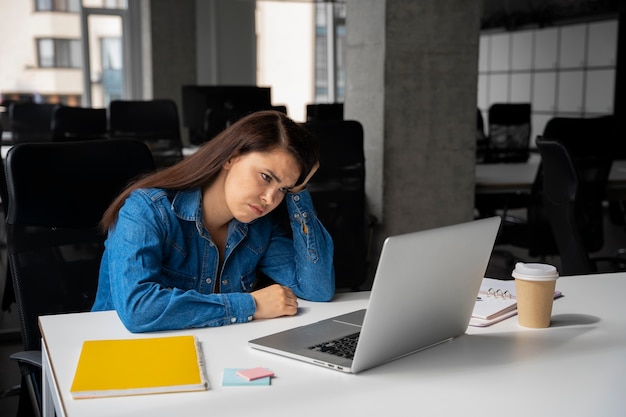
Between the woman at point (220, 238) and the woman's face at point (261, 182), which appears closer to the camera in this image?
the woman at point (220, 238)

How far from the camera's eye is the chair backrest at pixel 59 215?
2.00 meters

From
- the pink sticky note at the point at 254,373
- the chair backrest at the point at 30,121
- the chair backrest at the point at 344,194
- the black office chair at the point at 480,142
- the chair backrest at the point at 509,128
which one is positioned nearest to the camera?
the pink sticky note at the point at 254,373

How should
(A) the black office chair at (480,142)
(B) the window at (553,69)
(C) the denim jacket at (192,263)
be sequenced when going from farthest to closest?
(B) the window at (553,69) → (A) the black office chair at (480,142) → (C) the denim jacket at (192,263)

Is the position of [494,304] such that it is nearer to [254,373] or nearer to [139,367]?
[254,373]

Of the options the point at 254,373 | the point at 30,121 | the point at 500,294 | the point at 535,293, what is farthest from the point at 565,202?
the point at 30,121

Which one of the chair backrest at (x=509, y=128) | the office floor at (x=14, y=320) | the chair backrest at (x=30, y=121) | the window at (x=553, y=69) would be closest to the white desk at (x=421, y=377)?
the office floor at (x=14, y=320)

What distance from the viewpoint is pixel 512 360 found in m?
1.47

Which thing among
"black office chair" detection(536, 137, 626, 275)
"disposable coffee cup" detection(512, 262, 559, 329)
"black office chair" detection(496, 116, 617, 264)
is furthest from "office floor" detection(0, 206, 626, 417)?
"disposable coffee cup" detection(512, 262, 559, 329)

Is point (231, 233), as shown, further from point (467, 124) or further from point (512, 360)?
point (467, 124)

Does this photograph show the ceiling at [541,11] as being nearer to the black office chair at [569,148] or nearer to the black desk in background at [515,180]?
the black desk in background at [515,180]

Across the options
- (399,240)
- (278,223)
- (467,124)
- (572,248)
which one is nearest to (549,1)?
(467,124)

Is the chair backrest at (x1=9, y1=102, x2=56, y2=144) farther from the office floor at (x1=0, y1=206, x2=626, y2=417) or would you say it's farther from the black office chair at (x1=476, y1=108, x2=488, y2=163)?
the black office chair at (x1=476, y1=108, x2=488, y2=163)

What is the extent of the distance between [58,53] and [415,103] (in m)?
7.87

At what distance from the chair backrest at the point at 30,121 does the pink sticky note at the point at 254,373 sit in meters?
6.08
